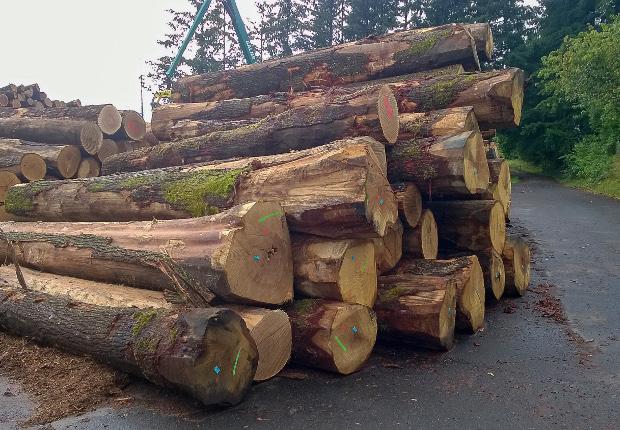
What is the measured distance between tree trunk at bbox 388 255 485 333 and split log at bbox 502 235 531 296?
110 cm

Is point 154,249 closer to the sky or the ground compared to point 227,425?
closer to the sky

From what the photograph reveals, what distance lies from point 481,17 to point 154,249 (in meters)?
24.2

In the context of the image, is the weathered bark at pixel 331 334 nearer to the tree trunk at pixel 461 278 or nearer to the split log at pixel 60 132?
the tree trunk at pixel 461 278

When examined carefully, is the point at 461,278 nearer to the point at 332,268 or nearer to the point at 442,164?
the point at 442,164

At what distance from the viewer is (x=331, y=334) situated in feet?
12.8

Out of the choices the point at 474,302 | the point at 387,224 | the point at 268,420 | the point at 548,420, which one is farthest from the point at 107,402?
the point at 474,302

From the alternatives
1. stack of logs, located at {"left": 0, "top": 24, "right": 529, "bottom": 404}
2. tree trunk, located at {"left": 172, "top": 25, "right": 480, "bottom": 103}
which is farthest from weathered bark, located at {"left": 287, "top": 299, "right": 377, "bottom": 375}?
tree trunk, located at {"left": 172, "top": 25, "right": 480, "bottom": 103}

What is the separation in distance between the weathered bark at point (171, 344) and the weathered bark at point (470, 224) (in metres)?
2.99

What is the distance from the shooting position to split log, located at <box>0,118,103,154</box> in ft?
30.6

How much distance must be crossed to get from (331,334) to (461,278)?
58.0 inches

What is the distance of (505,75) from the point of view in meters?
5.64

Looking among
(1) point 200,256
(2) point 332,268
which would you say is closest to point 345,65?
(2) point 332,268

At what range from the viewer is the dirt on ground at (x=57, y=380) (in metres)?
3.56

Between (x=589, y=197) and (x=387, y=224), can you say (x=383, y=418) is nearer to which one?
(x=387, y=224)
